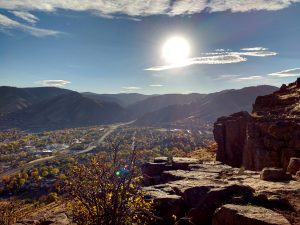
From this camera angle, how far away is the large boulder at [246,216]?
17016 mm

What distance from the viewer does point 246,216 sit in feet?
57.5

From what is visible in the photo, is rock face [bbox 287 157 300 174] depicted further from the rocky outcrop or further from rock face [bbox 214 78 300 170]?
the rocky outcrop

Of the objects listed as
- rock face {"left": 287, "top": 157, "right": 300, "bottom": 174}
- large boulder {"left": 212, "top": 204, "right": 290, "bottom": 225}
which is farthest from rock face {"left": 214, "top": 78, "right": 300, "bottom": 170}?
large boulder {"left": 212, "top": 204, "right": 290, "bottom": 225}

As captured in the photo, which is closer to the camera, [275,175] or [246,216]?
[246,216]

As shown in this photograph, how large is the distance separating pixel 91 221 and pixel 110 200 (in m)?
1.81

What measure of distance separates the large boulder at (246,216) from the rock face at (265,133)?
17.7 m

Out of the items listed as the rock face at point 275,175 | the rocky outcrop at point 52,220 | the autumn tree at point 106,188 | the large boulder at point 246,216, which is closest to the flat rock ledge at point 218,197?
the large boulder at point 246,216

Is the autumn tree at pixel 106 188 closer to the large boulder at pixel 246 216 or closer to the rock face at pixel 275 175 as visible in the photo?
the large boulder at pixel 246 216

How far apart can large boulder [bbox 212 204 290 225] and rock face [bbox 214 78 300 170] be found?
17.7m

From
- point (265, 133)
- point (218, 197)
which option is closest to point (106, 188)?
point (218, 197)

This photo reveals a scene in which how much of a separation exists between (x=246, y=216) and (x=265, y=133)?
77.6 ft

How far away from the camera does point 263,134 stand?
130 feet

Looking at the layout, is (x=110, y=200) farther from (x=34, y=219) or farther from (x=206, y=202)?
(x=34, y=219)

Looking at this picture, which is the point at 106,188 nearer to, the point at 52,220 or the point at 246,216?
the point at 246,216
